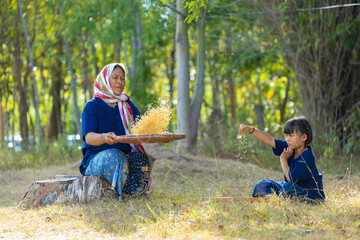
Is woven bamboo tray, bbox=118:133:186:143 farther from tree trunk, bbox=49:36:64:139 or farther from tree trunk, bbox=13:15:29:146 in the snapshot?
tree trunk, bbox=49:36:64:139

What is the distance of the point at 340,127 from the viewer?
7.79 m

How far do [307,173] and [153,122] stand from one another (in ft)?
4.90

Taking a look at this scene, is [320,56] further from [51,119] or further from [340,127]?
[51,119]

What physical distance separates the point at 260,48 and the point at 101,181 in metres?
6.56

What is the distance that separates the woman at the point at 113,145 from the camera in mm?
4332

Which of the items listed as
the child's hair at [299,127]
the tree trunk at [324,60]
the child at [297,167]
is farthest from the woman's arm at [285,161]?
the tree trunk at [324,60]

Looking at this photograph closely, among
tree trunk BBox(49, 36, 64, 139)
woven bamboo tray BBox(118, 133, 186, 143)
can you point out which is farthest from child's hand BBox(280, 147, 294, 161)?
tree trunk BBox(49, 36, 64, 139)

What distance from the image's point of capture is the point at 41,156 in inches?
337

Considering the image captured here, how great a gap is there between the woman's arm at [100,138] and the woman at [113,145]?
0.7 inches

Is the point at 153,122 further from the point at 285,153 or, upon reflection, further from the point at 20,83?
the point at 20,83

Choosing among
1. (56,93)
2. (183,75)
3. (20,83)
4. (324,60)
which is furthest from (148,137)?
(56,93)

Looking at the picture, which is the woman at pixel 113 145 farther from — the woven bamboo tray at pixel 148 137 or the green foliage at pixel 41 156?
the green foliage at pixel 41 156

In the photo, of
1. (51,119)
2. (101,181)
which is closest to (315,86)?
(101,181)

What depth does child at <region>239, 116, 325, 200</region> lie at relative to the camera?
12.3 ft
